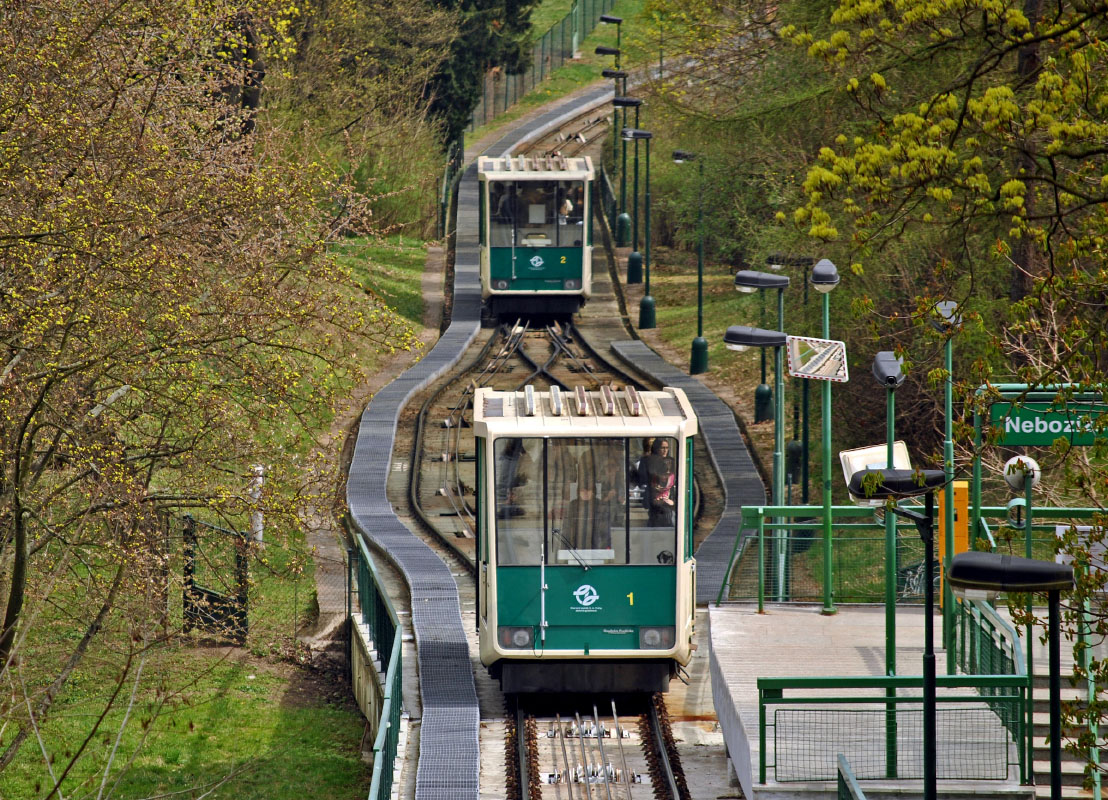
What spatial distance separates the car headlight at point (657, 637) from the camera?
15859 mm

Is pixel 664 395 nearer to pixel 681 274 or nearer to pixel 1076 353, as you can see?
pixel 1076 353

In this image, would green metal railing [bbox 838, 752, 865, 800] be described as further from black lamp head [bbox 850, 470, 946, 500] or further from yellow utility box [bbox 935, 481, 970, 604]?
yellow utility box [bbox 935, 481, 970, 604]

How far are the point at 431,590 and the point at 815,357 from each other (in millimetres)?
5681

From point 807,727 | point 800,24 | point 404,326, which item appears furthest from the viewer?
point 800,24

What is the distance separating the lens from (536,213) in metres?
37.0

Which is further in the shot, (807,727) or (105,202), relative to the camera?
(105,202)

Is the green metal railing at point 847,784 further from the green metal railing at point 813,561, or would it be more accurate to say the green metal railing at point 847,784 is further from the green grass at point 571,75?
the green grass at point 571,75

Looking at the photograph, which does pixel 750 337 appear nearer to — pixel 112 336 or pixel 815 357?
pixel 815 357

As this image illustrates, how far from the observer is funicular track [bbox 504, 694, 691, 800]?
14.5 m

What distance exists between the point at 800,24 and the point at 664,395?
1009 centimetres

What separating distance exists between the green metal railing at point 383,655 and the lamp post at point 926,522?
12.0ft

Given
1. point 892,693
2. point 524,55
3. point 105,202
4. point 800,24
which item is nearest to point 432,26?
point 524,55

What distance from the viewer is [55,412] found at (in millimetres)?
16062

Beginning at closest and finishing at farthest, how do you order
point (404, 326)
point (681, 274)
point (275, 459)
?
point (275, 459) → point (404, 326) → point (681, 274)
